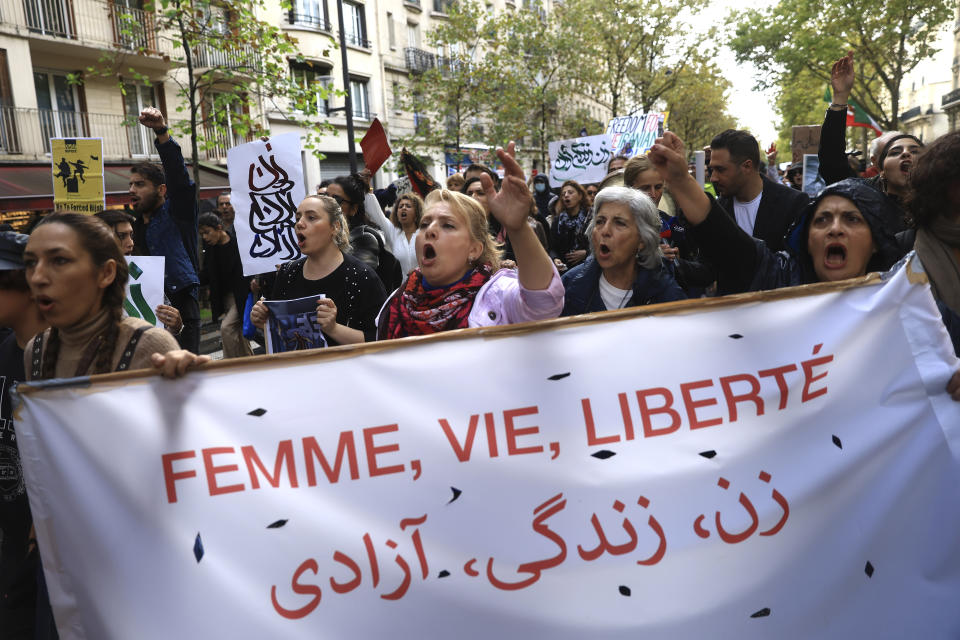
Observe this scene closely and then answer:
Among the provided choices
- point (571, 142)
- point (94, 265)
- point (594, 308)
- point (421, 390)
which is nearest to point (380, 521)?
point (421, 390)

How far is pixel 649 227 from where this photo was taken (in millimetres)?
2965

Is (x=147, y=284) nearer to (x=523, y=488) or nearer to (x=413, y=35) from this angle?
(x=523, y=488)

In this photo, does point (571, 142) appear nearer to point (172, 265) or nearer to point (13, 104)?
point (172, 265)

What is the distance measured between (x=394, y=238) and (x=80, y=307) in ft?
12.8

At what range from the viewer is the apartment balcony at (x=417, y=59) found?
29.2 metres

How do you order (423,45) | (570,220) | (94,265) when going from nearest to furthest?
(94,265), (570,220), (423,45)

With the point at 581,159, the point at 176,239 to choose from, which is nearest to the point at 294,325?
the point at 176,239

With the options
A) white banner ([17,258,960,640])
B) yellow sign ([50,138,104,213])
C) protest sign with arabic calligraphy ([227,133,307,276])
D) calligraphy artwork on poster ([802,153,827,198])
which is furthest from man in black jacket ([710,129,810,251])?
yellow sign ([50,138,104,213])

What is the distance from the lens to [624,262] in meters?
2.98

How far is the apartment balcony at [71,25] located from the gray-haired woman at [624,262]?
14.5 m

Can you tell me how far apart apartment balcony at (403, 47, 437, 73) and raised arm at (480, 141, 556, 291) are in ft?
93.5

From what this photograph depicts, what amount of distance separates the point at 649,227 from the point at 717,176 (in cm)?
139

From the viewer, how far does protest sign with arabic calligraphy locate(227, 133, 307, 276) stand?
16.4ft

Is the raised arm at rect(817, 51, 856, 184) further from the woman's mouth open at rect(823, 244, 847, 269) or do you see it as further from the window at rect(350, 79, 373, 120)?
the window at rect(350, 79, 373, 120)
